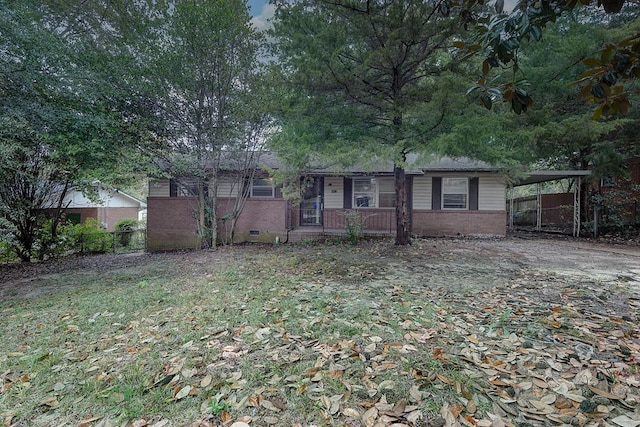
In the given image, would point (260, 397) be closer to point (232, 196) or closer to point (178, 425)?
point (178, 425)

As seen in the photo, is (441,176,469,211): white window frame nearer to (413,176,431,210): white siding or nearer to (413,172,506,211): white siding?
(413,172,506,211): white siding

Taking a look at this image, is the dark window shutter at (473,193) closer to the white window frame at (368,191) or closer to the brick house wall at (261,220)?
the white window frame at (368,191)

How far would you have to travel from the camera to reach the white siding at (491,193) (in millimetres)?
11711

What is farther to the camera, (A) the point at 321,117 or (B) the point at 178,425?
(A) the point at 321,117

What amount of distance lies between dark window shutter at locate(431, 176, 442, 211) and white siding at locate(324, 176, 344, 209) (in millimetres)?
3610

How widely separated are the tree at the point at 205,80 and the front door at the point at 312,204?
12.0 ft

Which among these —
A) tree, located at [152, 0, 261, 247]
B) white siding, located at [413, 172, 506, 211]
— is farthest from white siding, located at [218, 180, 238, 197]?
white siding, located at [413, 172, 506, 211]

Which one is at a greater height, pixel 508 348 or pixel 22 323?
pixel 508 348

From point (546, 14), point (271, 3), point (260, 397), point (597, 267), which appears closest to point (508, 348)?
point (260, 397)

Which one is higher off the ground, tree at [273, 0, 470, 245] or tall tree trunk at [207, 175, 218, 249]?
tree at [273, 0, 470, 245]

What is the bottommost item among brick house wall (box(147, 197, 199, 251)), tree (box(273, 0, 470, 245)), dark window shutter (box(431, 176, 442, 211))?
brick house wall (box(147, 197, 199, 251))

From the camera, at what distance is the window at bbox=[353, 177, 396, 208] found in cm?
1223

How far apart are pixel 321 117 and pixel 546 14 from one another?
567cm

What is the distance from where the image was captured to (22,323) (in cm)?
398
